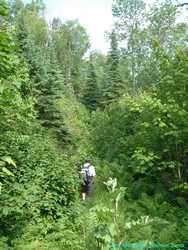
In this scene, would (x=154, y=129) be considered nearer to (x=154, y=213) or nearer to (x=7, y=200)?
(x=154, y=213)

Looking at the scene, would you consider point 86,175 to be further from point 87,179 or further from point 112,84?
point 112,84

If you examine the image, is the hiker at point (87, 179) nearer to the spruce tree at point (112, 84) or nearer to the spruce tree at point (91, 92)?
the spruce tree at point (112, 84)

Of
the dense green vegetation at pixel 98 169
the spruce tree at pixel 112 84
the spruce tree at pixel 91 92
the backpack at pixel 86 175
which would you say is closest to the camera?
the dense green vegetation at pixel 98 169

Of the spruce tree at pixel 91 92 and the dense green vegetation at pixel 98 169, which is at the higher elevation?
the spruce tree at pixel 91 92

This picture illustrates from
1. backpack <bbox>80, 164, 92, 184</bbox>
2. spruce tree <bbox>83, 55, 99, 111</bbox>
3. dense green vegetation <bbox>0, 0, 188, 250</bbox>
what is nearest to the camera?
dense green vegetation <bbox>0, 0, 188, 250</bbox>

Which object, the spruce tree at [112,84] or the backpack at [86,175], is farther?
the spruce tree at [112,84]

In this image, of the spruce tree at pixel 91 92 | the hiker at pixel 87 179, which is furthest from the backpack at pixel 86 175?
the spruce tree at pixel 91 92

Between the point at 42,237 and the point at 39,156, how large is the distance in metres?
2.97

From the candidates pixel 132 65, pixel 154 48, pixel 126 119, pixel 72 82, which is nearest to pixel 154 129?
pixel 154 48

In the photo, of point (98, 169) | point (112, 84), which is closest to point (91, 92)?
point (112, 84)

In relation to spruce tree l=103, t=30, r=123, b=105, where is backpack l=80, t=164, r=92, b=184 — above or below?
below

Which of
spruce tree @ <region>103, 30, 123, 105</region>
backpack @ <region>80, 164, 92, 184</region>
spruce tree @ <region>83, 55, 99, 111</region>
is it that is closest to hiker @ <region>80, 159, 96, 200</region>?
backpack @ <region>80, 164, 92, 184</region>

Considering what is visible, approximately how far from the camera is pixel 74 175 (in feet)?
42.0

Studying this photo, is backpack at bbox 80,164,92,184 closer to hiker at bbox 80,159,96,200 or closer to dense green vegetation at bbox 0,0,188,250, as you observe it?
hiker at bbox 80,159,96,200
